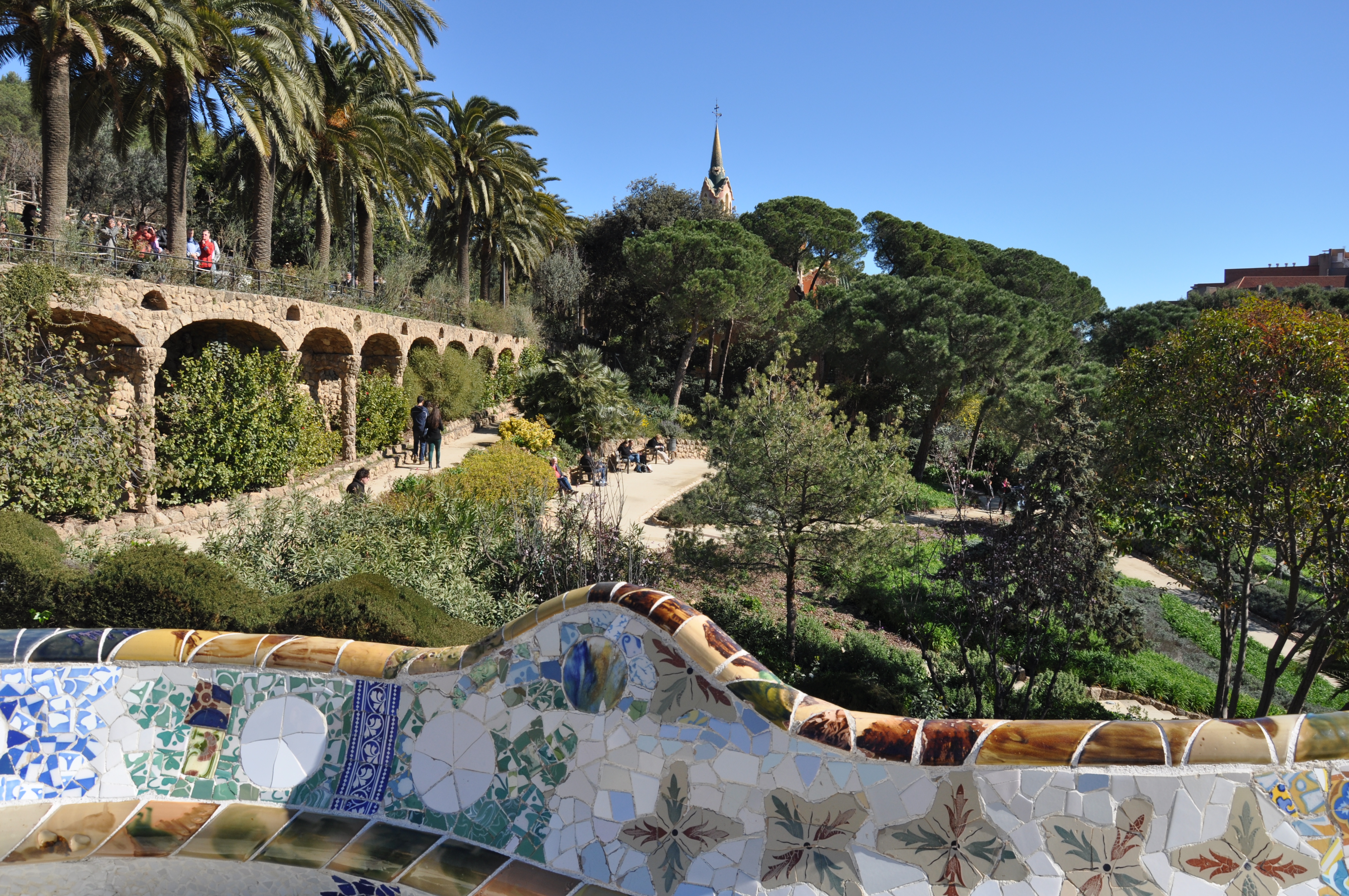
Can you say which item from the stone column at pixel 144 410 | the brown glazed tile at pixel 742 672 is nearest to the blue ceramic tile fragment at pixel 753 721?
the brown glazed tile at pixel 742 672

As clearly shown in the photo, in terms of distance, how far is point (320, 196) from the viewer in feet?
56.3

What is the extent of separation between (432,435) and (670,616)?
47.2ft

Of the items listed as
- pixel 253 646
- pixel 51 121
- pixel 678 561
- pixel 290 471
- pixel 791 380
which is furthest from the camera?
pixel 290 471

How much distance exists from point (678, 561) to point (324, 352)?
10.4 m

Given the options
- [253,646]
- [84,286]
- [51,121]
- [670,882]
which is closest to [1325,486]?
[670,882]

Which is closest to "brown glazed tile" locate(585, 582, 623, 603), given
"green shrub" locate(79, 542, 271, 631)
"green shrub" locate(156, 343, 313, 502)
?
"green shrub" locate(79, 542, 271, 631)

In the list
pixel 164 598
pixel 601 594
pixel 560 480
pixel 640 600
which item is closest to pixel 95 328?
pixel 560 480

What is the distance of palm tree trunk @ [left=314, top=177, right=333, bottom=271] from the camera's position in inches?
676

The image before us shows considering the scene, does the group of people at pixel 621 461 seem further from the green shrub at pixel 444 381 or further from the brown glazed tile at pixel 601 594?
the brown glazed tile at pixel 601 594

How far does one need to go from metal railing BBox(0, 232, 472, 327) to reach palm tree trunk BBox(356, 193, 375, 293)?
1.69 metres

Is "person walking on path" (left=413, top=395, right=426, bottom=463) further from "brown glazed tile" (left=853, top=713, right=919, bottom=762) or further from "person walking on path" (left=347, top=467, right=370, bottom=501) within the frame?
"brown glazed tile" (left=853, top=713, right=919, bottom=762)

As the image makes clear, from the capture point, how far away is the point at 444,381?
2045cm

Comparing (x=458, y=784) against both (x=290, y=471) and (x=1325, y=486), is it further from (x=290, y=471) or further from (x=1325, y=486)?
(x=290, y=471)

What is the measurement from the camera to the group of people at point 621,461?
50.9 feet
